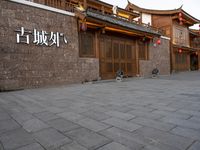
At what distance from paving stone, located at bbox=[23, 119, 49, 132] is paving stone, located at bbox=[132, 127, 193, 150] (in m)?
1.40

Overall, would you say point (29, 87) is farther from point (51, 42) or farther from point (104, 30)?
point (104, 30)

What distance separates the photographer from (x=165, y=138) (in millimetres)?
2064

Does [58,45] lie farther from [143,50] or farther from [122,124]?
[143,50]

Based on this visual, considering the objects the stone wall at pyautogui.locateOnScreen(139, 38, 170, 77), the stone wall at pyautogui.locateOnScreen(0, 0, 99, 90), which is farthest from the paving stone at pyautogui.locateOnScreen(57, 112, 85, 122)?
the stone wall at pyautogui.locateOnScreen(139, 38, 170, 77)

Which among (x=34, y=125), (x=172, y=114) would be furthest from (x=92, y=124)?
(x=172, y=114)

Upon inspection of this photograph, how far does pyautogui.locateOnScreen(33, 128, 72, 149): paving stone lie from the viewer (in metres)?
1.97

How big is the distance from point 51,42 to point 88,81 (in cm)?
309

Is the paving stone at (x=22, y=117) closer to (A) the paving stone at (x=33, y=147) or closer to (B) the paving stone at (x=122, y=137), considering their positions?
(A) the paving stone at (x=33, y=147)

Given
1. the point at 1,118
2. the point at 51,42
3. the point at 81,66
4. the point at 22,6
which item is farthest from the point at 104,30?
the point at 1,118

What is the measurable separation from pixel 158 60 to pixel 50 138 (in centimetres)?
1486

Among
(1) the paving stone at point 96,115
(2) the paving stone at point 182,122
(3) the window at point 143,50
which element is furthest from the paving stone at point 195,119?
(3) the window at point 143,50

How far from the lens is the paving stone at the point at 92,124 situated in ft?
8.05

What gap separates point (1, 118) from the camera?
308 centimetres

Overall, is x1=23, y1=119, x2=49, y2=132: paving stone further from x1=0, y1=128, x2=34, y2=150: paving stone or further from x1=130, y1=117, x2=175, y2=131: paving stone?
x1=130, y1=117, x2=175, y2=131: paving stone
